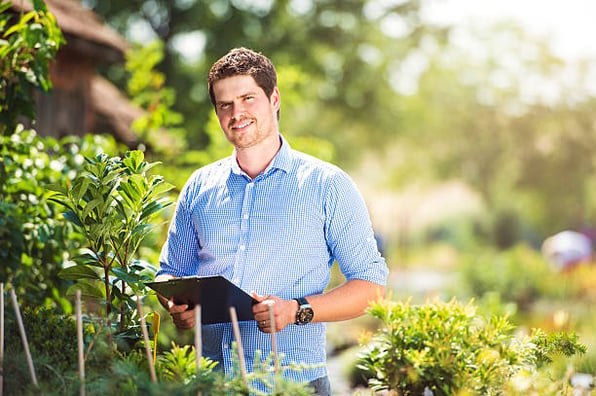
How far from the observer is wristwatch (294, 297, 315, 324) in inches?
111

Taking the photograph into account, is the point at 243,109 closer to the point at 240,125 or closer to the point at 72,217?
the point at 240,125

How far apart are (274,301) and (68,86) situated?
6.92 meters

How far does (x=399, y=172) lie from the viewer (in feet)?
132

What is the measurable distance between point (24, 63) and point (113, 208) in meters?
1.87

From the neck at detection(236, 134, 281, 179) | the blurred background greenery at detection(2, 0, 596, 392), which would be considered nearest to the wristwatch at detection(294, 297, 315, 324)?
the neck at detection(236, 134, 281, 179)

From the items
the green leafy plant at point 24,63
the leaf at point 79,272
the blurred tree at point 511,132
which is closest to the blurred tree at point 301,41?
the blurred tree at point 511,132

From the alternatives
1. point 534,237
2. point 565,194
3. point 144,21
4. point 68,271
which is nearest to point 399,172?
point 534,237

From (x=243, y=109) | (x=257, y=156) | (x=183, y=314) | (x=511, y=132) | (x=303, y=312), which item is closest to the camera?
(x=303, y=312)

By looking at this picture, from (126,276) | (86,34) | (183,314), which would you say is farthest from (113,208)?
(86,34)

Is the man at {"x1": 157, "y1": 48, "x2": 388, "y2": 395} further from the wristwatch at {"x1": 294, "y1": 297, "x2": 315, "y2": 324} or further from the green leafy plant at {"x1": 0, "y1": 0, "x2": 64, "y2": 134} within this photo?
the green leafy plant at {"x1": 0, "y1": 0, "x2": 64, "y2": 134}

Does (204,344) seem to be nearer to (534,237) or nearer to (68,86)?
(68,86)

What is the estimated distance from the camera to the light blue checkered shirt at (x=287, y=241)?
3004 millimetres

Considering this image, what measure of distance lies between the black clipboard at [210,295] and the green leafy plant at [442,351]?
0.41 metres

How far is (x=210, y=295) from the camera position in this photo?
2.67 meters
